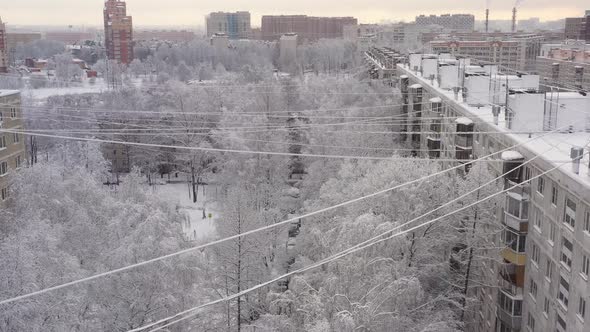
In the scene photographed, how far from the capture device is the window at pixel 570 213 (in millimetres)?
8659

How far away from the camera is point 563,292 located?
8930mm

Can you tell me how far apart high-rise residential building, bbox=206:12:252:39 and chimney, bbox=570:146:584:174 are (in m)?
Answer: 120

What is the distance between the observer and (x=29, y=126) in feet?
107

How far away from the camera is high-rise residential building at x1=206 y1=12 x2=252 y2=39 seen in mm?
126000

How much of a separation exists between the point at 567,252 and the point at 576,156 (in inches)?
52.4

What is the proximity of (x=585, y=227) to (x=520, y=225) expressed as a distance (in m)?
1.92

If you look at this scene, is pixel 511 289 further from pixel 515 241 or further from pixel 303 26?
pixel 303 26

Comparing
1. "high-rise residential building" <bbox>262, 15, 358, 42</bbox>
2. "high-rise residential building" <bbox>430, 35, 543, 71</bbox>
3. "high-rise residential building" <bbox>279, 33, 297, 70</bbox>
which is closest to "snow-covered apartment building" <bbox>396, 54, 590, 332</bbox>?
"high-rise residential building" <bbox>430, 35, 543, 71</bbox>

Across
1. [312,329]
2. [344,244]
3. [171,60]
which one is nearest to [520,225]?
[344,244]

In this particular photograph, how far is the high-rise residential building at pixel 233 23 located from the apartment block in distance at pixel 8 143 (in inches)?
4293

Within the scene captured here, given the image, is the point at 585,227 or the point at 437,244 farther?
the point at 437,244

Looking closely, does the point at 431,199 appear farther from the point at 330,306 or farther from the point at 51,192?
the point at 51,192

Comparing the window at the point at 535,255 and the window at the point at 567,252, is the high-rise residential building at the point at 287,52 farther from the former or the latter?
the window at the point at 567,252

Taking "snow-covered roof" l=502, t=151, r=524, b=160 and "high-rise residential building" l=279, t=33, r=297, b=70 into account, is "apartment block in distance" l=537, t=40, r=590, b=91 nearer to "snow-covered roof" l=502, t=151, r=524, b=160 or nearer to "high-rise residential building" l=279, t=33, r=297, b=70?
"high-rise residential building" l=279, t=33, r=297, b=70
